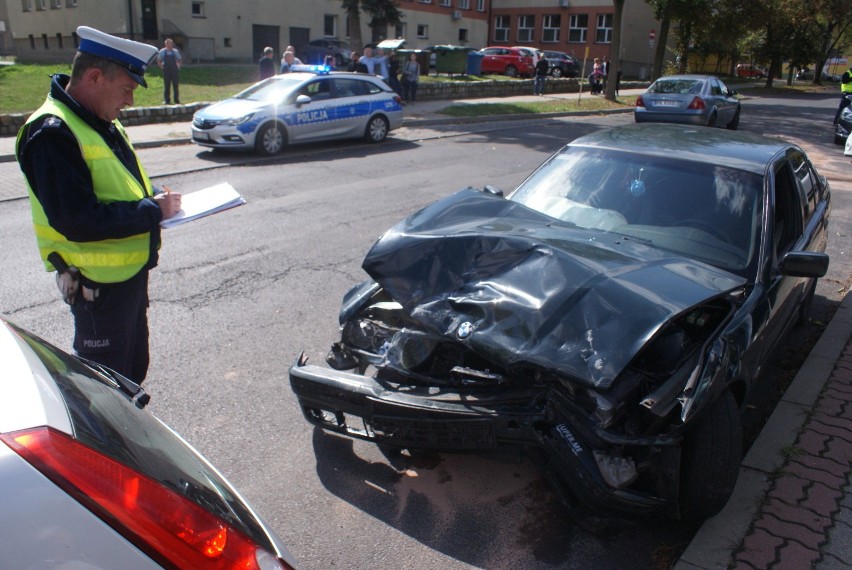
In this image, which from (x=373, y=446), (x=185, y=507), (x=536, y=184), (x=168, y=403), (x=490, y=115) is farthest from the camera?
(x=490, y=115)

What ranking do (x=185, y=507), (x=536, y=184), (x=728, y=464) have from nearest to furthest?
(x=185, y=507), (x=728, y=464), (x=536, y=184)

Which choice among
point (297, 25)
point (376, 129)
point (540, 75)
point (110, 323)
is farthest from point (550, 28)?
point (110, 323)

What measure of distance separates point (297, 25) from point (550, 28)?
22.0 metres

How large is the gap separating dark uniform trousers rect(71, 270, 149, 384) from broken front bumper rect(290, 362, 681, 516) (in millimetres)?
921

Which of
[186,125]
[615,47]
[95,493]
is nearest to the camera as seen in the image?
[95,493]

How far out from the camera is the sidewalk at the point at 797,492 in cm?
298

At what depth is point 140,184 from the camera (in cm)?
308

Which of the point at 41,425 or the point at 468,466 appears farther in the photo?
the point at 468,466

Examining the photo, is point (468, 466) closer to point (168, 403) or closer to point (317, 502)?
point (317, 502)

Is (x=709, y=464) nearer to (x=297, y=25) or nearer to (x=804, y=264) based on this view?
(x=804, y=264)

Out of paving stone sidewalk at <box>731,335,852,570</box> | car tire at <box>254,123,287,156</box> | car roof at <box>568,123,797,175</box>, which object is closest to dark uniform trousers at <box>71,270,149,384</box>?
paving stone sidewalk at <box>731,335,852,570</box>

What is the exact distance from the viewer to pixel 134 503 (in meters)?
1.42

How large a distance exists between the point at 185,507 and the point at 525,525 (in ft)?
6.88

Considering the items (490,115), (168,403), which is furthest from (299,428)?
(490,115)
